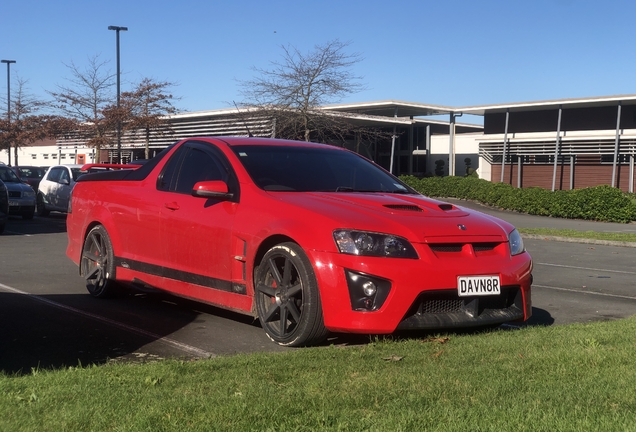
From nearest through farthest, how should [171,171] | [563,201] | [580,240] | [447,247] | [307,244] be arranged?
[307,244] → [447,247] → [171,171] → [580,240] → [563,201]

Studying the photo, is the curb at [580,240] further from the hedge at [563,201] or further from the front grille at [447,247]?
the front grille at [447,247]

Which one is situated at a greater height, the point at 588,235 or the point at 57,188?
the point at 57,188

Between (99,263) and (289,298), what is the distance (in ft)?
10.3

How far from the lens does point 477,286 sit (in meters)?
5.89

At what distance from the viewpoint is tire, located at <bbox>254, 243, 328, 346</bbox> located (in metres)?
5.78

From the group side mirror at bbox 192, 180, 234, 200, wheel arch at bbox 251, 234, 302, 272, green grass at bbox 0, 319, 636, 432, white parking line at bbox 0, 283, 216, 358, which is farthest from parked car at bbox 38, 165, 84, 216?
green grass at bbox 0, 319, 636, 432

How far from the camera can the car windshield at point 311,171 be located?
269 inches

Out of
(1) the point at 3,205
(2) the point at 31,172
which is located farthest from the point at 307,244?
(2) the point at 31,172

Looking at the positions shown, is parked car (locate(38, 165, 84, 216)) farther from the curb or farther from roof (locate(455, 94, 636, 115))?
roof (locate(455, 94, 636, 115))

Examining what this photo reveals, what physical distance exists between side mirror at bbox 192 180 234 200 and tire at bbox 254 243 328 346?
29.1 inches

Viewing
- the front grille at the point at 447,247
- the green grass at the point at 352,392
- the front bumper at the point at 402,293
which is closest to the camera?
the green grass at the point at 352,392

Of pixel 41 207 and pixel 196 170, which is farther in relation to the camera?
pixel 41 207

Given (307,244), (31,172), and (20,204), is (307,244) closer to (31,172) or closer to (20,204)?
(20,204)

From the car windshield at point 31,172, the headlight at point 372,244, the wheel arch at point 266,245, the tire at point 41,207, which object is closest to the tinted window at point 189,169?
the wheel arch at point 266,245
